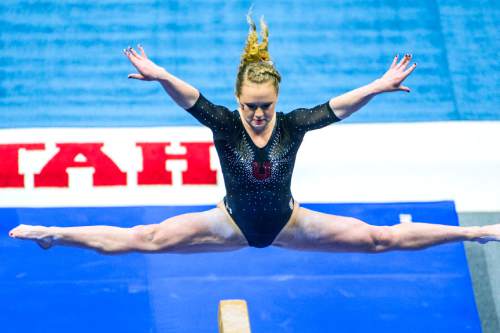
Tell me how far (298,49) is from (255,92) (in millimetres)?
2597

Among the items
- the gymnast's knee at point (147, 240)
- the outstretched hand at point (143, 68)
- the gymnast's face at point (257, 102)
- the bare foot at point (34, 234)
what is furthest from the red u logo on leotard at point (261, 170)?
the bare foot at point (34, 234)

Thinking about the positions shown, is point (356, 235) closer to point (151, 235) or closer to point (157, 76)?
point (151, 235)

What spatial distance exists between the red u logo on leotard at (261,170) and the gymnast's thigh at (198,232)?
0.90 feet

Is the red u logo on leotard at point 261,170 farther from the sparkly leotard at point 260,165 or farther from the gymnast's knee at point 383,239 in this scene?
the gymnast's knee at point 383,239

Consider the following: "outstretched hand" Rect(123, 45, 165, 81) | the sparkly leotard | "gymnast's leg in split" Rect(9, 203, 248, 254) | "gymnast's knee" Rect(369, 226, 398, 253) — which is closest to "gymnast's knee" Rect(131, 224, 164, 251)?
"gymnast's leg in split" Rect(9, 203, 248, 254)

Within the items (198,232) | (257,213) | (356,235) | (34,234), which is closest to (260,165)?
(257,213)

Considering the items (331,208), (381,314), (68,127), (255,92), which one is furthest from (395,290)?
(68,127)

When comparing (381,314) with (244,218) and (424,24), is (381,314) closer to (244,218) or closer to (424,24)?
(244,218)

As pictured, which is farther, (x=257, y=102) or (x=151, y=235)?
(x=151, y=235)

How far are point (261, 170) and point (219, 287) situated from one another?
1187 mm

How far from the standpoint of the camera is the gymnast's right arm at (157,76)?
3.44 metres

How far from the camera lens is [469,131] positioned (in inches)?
219

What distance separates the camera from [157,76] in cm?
344

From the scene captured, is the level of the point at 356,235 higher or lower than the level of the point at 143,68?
lower
